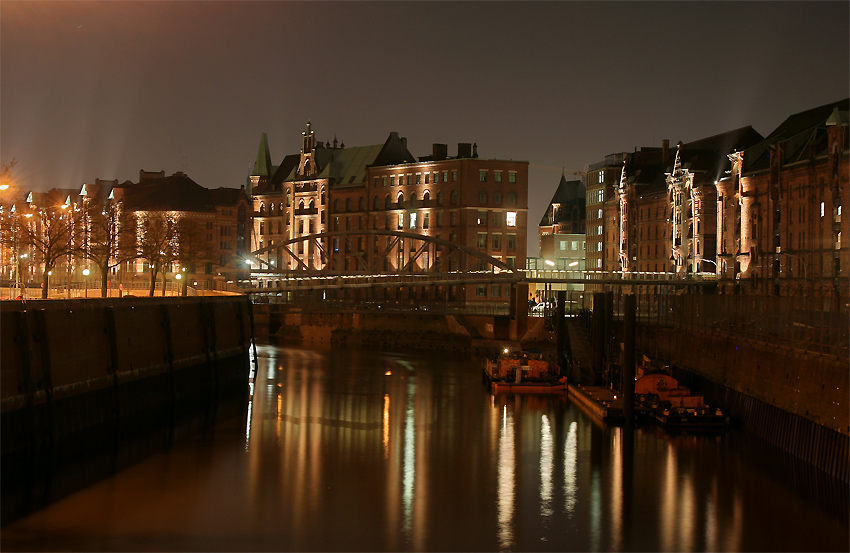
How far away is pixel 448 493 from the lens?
90.8 ft

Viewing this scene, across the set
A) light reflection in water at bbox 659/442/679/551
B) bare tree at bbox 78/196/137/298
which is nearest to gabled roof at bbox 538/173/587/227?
bare tree at bbox 78/196/137/298

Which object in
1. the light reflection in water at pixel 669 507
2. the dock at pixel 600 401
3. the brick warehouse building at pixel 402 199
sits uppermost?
the brick warehouse building at pixel 402 199

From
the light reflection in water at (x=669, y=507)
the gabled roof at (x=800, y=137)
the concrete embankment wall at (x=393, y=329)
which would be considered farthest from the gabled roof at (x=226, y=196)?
the light reflection in water at (x=669, y=507)

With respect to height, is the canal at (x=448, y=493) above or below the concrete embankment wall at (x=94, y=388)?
below

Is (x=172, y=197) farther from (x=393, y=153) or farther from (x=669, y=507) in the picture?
(x=669, y=507)

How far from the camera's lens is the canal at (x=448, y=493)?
2339 cm

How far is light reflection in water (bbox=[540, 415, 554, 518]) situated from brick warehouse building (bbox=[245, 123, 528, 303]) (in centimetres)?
4676

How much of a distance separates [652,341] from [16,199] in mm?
34294

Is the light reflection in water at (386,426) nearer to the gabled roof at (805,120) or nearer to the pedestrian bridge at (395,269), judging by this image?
the pedestrian bridge at (395,269)

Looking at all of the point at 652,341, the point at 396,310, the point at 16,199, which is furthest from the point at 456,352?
the point at 16,199

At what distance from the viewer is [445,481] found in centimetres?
2912

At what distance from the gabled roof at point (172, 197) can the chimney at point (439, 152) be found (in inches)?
1367

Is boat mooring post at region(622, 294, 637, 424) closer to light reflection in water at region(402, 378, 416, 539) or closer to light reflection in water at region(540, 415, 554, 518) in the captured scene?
light reflection in water at region(540, 415, 554, 518)

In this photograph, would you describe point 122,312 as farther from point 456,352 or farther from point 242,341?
point 456,352
